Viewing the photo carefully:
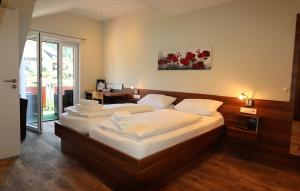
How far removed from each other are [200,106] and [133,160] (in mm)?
1794

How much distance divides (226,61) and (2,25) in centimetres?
323

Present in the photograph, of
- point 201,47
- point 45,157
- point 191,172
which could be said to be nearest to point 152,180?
point 191,172

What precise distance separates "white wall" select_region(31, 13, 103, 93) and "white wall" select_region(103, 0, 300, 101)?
920 mm

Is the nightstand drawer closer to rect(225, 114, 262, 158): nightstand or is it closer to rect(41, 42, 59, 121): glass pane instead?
rect(225, 114, 262, 158): nightstand

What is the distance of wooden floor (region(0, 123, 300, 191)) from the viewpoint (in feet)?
7.04

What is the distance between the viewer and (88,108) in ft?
9.26

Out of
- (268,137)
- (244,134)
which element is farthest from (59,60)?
(268,137)

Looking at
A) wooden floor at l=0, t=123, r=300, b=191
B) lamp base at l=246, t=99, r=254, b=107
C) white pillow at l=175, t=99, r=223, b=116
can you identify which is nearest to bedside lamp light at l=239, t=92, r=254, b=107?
lamp base at l=246, t=99, r=254, b=107

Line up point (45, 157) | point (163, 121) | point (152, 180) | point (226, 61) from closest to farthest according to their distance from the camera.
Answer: point (152, 180), point (163, 121), point (45, 157), point (226, 61)

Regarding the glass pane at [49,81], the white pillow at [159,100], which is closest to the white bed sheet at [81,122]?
the white pillow at [159,100]

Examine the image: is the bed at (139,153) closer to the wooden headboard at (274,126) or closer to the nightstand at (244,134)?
the nightstand at (244,134)

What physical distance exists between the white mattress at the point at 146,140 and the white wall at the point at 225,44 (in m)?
1.13

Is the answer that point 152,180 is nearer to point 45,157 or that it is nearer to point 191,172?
point 191,172

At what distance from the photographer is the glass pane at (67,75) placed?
16.3ft
